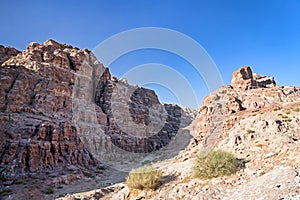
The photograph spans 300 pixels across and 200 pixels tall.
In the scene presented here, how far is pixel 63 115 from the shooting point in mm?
48250

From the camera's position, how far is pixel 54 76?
55.3m

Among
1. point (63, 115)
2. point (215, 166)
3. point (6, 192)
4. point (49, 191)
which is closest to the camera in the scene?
point (215, 166)

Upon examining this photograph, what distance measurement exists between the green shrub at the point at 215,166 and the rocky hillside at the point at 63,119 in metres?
23.0

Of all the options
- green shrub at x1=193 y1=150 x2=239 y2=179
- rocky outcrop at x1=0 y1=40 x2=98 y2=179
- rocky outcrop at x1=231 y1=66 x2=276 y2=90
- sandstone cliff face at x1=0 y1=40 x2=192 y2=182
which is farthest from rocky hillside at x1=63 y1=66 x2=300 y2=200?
rocky outcrop at x1=231 y1=66 x2=276 y2=90

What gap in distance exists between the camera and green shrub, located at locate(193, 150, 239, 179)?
40.9 ft

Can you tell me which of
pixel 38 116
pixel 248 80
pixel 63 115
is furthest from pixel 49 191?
pixel 248 80

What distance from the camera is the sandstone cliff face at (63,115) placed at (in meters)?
35.4

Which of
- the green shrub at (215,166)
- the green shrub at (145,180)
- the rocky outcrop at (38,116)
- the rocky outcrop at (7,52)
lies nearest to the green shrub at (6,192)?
the rocky outcrop at (38,116)

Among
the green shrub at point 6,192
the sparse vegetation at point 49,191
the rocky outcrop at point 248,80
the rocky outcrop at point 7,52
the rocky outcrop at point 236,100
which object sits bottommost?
the sparse vegetation at point 49,191

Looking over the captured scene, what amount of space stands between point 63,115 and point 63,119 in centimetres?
135

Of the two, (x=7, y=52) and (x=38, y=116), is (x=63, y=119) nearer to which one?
(x=38, y=116)

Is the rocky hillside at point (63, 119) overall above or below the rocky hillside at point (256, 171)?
above

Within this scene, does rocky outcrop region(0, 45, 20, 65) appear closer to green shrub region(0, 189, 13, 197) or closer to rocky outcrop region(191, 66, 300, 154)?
green shrub region(0, 189, 13, 197)

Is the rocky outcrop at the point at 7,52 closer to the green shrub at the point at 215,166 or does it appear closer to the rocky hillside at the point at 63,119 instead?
the rocky hillside at the point at 63,119
